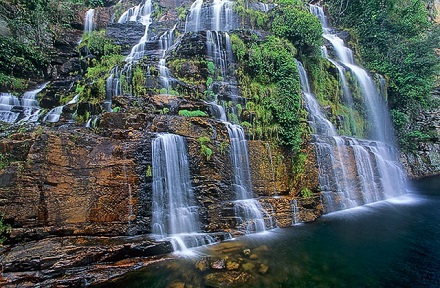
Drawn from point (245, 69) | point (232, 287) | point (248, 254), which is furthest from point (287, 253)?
point (245, 69)

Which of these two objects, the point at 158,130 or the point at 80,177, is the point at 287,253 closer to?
the point at 158,130

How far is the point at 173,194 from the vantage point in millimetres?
8125

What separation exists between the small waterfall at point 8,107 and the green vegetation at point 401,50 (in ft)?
76.6

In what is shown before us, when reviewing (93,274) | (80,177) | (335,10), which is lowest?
(93,274)

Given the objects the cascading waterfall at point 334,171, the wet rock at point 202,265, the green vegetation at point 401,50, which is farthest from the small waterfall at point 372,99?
the wet rock at point 202,265

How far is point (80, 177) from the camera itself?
7285 millimetres

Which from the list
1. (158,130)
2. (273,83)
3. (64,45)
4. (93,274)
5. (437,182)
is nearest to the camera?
(93,274)

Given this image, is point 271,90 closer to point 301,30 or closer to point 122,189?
point 301,30

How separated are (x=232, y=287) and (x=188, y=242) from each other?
2.26 m

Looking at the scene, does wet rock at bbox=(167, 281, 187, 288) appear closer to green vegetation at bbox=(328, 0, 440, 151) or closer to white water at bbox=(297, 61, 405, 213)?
white water at bbox=(297, 61, 405, 213)

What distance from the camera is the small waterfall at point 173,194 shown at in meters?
7.69

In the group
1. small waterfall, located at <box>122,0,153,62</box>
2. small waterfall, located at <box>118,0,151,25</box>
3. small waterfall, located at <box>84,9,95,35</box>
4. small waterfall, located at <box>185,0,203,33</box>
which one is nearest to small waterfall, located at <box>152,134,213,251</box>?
small waterfall, located at <box>185,0,203,33</box>

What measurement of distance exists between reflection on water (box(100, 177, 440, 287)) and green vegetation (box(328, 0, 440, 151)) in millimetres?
12580

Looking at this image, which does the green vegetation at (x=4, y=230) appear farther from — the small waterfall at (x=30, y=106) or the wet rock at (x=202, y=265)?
the small waterfall at (x=30, y=106)
